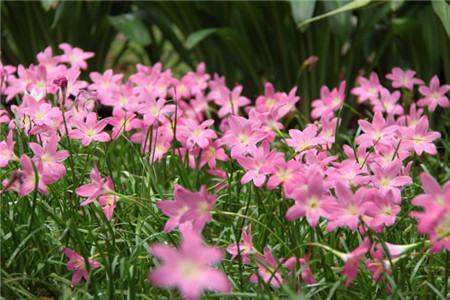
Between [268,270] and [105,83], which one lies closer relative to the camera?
[268,270]

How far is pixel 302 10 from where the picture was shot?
2506 mm

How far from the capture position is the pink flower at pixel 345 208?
123 centimetres

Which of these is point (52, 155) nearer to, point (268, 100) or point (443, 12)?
point (268, 100)

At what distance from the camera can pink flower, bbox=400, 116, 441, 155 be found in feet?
5.43

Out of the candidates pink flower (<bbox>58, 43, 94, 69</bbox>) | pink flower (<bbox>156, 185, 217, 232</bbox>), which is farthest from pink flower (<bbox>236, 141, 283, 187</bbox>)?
pink flower (<bbox>58, 43, 94, 69</bbox>)

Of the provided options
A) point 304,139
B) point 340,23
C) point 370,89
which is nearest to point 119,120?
point 304,139

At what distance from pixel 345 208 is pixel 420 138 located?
1.72 feet

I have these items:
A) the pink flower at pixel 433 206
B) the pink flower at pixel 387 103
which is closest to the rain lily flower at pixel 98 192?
the pink flower at pixel 433 206

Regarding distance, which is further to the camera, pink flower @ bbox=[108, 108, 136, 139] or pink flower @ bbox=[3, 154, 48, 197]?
pink flower @ bbox=[108, 108, 136, 139]

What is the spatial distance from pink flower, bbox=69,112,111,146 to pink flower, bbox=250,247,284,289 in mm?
483

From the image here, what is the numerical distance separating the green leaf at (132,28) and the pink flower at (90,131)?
4.08 ft

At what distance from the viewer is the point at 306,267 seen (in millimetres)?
1283

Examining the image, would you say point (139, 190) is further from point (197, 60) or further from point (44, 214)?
point (197, 60)

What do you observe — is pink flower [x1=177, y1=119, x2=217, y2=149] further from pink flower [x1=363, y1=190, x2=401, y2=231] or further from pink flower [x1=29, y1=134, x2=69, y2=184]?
pink flower [x1=363, y1=190, x2=401, y2=231]
